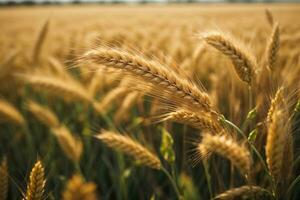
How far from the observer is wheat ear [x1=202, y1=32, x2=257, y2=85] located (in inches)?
44.9

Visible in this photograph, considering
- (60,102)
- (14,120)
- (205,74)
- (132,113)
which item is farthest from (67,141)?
(205,74)

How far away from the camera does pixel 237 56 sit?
3.81 feet

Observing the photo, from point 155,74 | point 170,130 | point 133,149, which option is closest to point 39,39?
point 170,130

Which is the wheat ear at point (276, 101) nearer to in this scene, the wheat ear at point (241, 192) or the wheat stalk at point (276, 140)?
the wheat stalk at point (276, 140)

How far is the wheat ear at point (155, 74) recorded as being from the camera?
3.37ft

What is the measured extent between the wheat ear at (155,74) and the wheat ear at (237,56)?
0.69ft

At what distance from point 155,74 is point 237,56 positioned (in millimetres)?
Answer: 358

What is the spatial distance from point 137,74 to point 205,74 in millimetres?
2412

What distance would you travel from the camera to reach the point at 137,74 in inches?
42.1

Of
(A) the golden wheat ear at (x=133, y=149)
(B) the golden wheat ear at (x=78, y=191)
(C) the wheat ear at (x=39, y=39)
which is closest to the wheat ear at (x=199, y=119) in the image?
(A) the golden wheat ear at (x=133, y=149)

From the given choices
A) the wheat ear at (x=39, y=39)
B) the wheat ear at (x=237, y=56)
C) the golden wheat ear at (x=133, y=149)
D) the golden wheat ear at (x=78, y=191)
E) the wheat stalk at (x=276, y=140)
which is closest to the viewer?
the golden wheat ear at (x=78, y=191)

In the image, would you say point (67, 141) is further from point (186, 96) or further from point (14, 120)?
point (186, 96)

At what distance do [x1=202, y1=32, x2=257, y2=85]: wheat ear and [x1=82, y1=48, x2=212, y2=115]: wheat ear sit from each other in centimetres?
21

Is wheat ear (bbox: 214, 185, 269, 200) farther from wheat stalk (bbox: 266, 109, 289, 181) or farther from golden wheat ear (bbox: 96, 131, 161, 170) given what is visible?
golden wheat ear (bbox: 96, 131, 161, 170)
